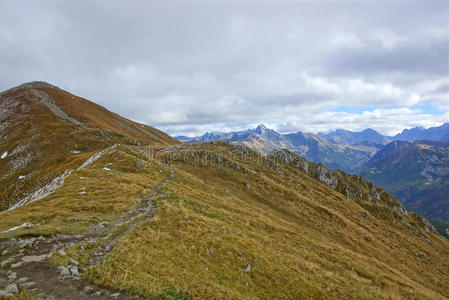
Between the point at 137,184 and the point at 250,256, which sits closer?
the point at 250,256

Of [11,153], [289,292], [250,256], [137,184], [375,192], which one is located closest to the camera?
[289,292]

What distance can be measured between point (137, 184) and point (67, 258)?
19.6 m

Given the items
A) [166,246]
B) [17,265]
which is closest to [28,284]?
[17,265]

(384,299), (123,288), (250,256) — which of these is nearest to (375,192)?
(384,299)

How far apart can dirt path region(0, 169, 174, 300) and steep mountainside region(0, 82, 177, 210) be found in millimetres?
23288

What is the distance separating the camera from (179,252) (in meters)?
16.0

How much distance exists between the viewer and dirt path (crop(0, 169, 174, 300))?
9805 millimetres

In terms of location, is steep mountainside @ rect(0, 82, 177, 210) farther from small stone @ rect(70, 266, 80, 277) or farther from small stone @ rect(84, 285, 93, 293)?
small stone @ rect(84, 285, 93, 293)

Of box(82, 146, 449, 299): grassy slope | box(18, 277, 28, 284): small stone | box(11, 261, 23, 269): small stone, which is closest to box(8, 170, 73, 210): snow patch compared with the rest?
box(82, 146, 449, 299): grassy slope

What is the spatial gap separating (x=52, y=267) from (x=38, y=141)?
77009 mm

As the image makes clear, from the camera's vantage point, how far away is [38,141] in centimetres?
6694

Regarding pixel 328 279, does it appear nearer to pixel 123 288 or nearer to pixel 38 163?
pixel 123 288

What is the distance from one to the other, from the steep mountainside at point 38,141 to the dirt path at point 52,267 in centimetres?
2329

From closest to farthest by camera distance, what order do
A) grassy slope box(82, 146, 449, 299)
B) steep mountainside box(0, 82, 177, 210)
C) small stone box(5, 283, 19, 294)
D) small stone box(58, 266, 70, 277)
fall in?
small stone box(5, 283, 19, 294) < small stone box(58, 266, 70, 277) < grassy slope box(82, 146, 449, 299) < steep mountainside box(0, 82, 177, 210)
